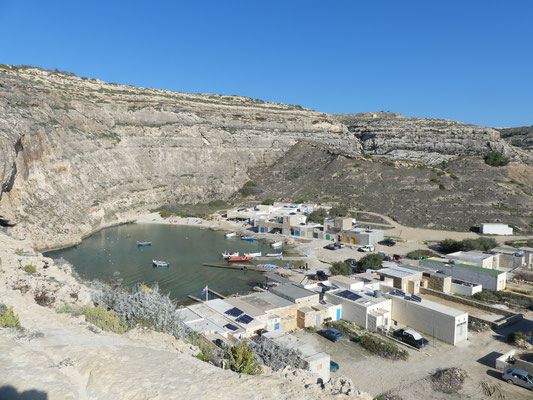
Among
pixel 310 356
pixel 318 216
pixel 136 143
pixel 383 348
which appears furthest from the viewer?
pixel 136 143

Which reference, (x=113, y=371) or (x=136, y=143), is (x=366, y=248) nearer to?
(x=113, y=371)

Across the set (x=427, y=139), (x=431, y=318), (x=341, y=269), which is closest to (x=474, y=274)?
(x=431, y=318)

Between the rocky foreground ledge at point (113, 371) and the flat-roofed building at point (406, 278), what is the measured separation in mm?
17854

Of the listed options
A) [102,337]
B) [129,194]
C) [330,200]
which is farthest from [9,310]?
[330,200]

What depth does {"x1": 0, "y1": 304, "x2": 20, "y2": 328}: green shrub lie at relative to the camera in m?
8.66

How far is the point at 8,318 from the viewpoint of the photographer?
8812 mm

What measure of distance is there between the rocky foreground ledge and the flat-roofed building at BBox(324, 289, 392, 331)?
→ 495 inches

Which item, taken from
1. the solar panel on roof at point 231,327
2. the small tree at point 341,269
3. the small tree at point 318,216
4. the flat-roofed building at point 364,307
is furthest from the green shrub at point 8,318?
the small tree at point 318,216

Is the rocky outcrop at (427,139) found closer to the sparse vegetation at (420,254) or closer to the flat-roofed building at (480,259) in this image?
the sparse vegetation at (420,254)

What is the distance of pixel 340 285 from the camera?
2367cm

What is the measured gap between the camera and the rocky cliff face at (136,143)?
40.3m

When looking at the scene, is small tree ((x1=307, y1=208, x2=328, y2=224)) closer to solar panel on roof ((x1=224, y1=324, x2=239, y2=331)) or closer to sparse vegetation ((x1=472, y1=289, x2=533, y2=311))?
sparse vegetation ((x1=472, y1=289, x2=533, y2=311))

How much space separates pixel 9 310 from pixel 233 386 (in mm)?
6208

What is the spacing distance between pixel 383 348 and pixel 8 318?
14791 mm
